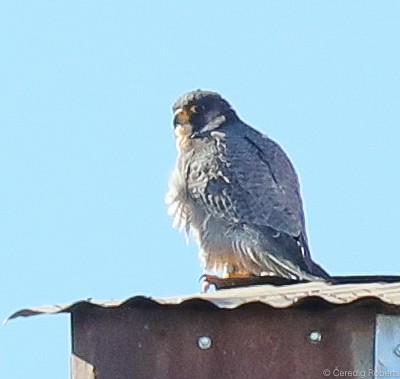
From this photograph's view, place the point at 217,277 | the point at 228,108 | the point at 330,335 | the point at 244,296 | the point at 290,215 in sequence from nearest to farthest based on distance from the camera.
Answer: the point at 330,335
the point at 244,296
the point at 217,277
the point at 290,215
the point at 228,108

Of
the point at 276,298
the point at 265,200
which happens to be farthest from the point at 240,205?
the point at 276,298

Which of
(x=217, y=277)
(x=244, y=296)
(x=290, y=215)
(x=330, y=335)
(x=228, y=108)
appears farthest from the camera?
(x=228, y=108)

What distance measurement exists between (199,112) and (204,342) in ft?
14.7

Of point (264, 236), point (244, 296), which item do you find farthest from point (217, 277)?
point (244, 296)

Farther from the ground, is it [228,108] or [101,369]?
[228,108]

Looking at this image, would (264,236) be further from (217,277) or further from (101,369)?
(101,369)

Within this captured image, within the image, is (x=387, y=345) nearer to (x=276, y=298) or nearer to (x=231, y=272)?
(x=276, y=298)

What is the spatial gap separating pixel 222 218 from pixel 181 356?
3.43m

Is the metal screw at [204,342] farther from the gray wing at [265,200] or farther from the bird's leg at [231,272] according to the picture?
the bird's leg at [231,272]

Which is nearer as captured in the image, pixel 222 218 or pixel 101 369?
pixel 101 369

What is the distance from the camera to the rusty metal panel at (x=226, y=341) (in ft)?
15.2

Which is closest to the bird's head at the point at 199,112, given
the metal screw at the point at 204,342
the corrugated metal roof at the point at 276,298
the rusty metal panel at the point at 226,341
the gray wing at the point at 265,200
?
the gray wing at the point at 265,200

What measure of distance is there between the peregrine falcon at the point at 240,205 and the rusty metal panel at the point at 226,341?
2.81 meters

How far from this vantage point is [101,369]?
4.89 metres
